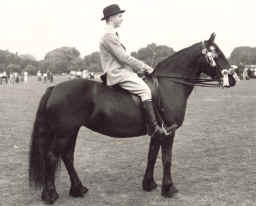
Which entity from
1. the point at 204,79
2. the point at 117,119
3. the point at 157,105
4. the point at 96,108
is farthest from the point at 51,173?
the point at 204,79

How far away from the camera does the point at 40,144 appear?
6504 mm

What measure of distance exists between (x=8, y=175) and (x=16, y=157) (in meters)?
1.67

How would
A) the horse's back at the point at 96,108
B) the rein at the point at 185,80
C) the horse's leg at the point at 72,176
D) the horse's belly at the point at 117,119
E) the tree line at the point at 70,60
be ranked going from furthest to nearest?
the tree line at the point at 70,60 → the rein at the point at 185,80 → the horse's leg at the point at 72,176 → the horse's belly at the point at 117,119 → the horse's back at the point at 96,108

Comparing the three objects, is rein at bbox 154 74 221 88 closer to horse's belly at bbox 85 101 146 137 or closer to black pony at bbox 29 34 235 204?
black pony at bbox 29 34 235 204

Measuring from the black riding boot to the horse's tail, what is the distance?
165 cm

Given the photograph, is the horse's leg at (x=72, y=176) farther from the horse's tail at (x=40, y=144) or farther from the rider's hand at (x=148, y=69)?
the rider's hand at (x=148, y=69)

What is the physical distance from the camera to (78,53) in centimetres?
16062

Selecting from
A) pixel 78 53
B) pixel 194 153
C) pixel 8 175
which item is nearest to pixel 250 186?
pixel 194 153

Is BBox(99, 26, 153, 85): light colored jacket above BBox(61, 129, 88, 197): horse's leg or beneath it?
above

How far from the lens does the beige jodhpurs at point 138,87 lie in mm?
6559

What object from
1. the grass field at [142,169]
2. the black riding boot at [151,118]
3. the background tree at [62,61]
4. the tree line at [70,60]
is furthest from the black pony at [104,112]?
the tree line at [70,60]

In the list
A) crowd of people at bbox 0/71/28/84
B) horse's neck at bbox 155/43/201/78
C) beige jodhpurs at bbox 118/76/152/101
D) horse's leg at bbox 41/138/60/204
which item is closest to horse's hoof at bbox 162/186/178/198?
beige jodhpurs at bbox 118/76/152/101

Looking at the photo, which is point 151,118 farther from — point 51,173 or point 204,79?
point 51,173

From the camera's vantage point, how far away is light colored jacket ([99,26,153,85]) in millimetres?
6555
